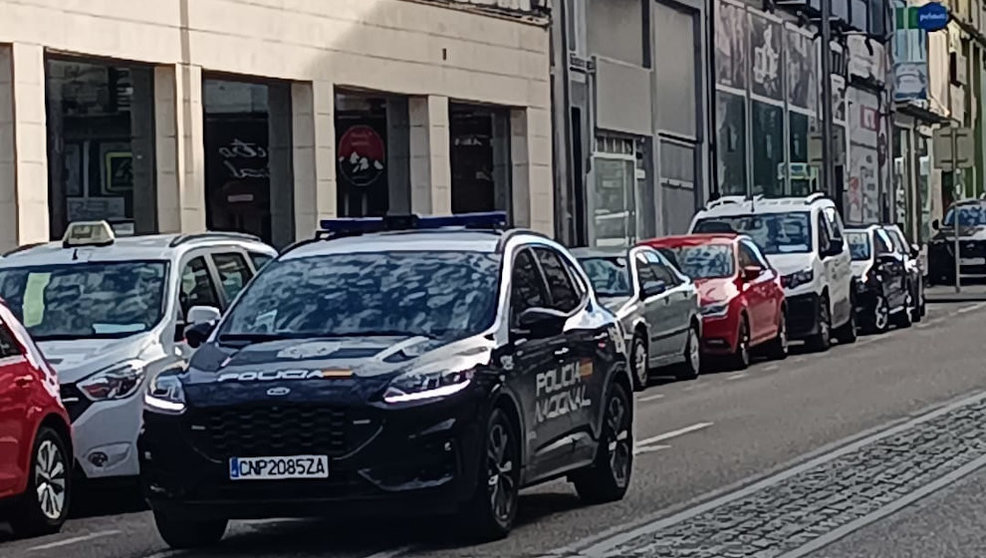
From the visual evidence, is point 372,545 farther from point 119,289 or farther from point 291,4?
point 291,4

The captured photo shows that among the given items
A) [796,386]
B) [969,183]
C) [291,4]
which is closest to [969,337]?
[796,386]

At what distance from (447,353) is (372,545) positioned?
110 cm

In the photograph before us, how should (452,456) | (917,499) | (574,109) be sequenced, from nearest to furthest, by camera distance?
(452,456) < (917,499) < (574,109)

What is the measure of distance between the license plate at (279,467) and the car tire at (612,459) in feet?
8.82

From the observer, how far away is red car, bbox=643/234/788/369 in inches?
1052

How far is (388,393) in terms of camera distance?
1105 centimetres

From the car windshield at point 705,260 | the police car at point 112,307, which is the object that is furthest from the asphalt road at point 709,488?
the car windshield at point 705,260

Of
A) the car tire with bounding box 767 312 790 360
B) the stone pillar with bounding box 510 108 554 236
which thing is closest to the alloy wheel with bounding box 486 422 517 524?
the car tire with bounding box 767 312 790 360

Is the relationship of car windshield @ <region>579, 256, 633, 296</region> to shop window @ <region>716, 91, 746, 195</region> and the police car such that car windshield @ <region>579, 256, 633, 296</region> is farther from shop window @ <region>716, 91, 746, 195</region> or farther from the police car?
shop window @ <region>716, 91, 746, 195</region>

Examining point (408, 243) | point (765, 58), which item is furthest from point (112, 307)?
point (765, 58)

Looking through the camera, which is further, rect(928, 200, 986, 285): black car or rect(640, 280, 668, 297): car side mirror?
rect(928, 200, 986, 285): black car

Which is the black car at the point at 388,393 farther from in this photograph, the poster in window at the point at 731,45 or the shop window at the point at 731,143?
the shop window at the point at 731,143

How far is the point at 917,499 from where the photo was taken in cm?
1291

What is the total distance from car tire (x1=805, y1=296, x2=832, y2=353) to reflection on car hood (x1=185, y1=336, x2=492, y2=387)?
1866 cm
